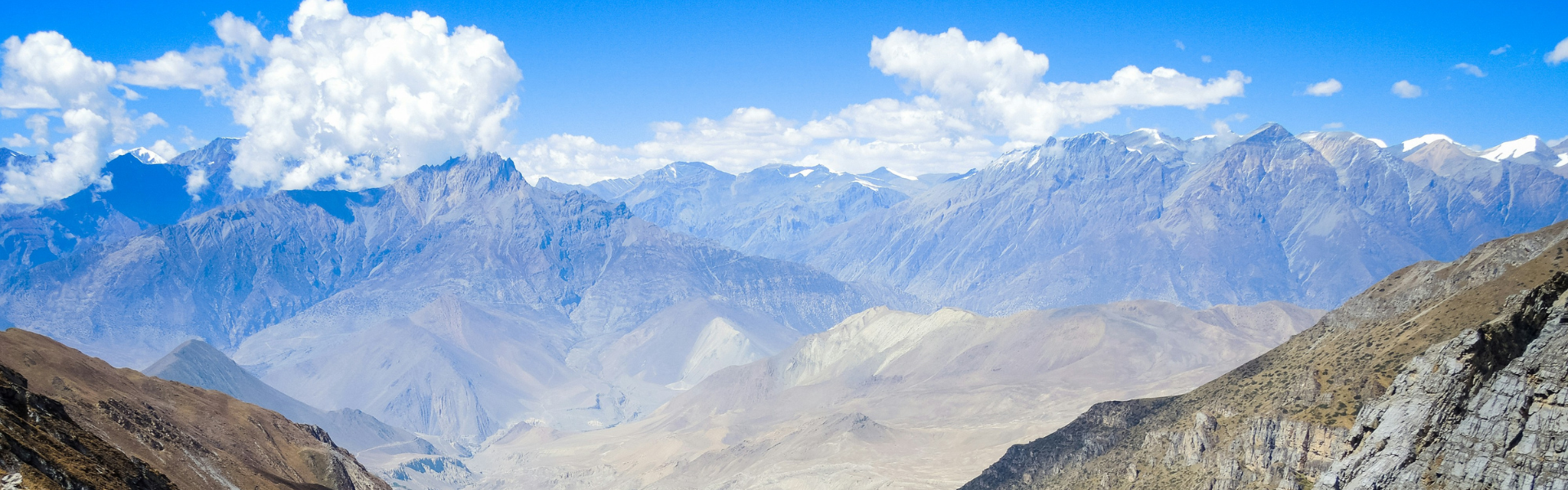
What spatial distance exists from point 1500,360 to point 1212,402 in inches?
1945

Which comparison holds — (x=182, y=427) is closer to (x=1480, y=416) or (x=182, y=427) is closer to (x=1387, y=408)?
(x=1387, y=408)

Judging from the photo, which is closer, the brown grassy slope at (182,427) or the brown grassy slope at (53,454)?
the brown grassy slope at (53,454)

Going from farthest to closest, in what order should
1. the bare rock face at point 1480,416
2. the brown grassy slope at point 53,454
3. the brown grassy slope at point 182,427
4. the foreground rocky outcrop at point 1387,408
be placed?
the brown grassy slope at point 182,427, the foreground rocky outcrop at point 1387,408, the bare rock face at point 1480,416, the brown grassy slope at point 53,454

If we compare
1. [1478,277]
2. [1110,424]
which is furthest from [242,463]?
[1478,277]

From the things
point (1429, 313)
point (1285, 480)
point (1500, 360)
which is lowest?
point (1285, 480)

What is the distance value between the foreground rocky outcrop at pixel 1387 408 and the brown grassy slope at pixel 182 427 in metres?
78.0

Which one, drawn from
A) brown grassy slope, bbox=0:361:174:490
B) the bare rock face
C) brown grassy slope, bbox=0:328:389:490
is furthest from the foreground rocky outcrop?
brown grassy slope, bbox=0:328:389:490

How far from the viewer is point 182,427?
3804 inches

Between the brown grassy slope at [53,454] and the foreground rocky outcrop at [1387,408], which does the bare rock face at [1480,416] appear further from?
the brown grassy slope at [53,454]

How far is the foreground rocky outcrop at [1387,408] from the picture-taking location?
4794cm

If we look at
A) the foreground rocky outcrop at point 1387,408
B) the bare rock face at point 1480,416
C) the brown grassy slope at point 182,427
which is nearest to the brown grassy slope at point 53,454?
the brown grassy slope at point 182,427

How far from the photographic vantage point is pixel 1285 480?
7050 cm

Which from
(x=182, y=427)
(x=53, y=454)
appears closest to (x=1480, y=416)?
(x=53, y=454)

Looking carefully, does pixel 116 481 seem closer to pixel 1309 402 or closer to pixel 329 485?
pixel 329 485
